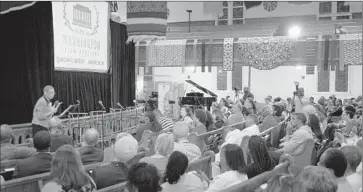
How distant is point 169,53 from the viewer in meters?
12.8

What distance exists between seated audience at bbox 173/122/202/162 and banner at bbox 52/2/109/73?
6.60 meters

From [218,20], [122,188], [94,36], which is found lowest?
[122,188]

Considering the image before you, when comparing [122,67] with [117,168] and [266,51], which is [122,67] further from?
[117,168]

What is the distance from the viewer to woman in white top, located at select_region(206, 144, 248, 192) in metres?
3.17

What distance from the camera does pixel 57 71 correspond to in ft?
37.2

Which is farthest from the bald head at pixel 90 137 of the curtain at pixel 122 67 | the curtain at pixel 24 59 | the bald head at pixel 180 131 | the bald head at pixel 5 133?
the curtain at pixel 122 67

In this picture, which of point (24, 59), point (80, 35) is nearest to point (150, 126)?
point (24, 59)

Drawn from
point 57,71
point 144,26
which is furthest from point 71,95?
point 144,26

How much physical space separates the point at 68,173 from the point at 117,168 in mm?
536

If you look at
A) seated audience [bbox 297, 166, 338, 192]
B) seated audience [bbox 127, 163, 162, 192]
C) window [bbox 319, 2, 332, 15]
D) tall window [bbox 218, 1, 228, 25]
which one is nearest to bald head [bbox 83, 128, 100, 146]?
seated audience [bbox 127, 163, 162, 192]

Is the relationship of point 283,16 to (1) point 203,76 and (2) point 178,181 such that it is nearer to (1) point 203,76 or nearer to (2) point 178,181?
(1) point 203,76

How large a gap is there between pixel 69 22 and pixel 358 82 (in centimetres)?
1062

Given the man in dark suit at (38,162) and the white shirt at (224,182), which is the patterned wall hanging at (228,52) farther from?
the white shirt at (224,182)

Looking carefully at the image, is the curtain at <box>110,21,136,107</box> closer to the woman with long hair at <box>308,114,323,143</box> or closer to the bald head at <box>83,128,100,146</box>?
the woman with long hair at <box>308,114,323,143</box>
